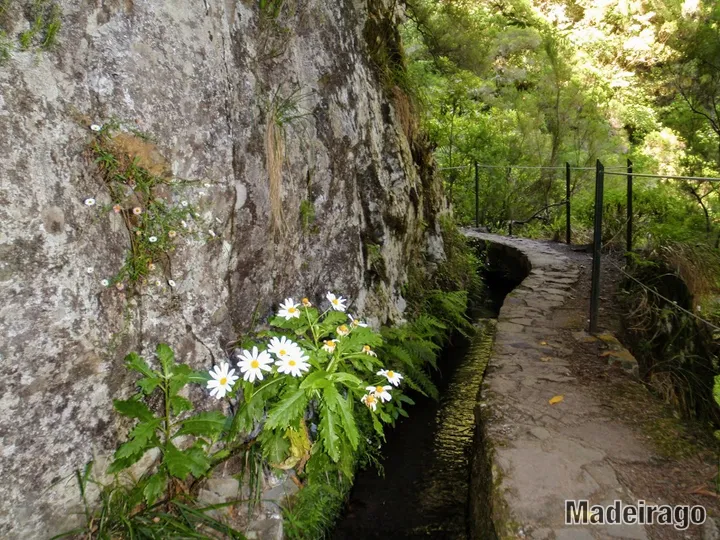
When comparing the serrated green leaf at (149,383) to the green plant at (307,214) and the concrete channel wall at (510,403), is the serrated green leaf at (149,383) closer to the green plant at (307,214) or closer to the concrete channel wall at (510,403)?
the green plant at (307,214)

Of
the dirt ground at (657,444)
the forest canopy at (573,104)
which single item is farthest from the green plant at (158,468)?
the forest canopy at (573,104)

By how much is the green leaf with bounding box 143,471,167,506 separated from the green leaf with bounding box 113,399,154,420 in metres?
0.28

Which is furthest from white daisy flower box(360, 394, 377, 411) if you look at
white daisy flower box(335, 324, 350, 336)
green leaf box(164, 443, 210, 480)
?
green leaf box(164, 443, 210, 480)

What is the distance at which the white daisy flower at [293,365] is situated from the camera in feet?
7.63

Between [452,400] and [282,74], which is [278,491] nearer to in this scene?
[452,400]

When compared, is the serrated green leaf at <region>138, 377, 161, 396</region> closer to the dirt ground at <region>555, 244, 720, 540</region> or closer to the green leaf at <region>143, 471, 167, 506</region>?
the green leaf at <region>143, 471, 167, 506</region>

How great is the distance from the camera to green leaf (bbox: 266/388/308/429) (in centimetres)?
221

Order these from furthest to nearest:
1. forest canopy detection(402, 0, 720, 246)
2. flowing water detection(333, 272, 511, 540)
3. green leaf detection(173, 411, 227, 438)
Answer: forest canopy detection(402, 0, 720, 246) < flowing water detection(333, 272, 511, 540) < green leaf detection(173, 411, 227, 438)

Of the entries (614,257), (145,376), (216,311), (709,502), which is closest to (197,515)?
(145,376)

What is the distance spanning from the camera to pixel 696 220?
5.38 m

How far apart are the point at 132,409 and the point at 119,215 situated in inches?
36.0

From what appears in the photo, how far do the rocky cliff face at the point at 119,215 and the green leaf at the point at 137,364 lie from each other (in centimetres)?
8

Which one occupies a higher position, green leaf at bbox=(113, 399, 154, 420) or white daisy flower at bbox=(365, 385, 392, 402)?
green leaf at bbox=(113, 399, 154, 420)

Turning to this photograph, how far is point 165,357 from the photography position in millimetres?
2410
